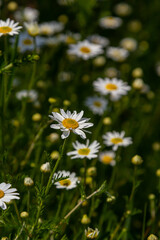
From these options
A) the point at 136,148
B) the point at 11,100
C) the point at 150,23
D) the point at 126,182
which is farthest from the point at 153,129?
the point at 150,23

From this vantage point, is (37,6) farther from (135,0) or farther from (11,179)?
(11,179)

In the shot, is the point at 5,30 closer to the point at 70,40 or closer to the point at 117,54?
the point at 70,40

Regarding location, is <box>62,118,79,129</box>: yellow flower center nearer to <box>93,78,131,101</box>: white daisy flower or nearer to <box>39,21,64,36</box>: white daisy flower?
<box>93,78,131,101</box>: white daisy flower

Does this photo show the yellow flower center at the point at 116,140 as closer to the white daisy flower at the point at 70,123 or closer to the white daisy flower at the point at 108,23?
the white daisy flower at the point at 70,123

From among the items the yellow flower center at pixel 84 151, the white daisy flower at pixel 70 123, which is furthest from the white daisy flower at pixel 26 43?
the white daisy flower at pixel 70 123

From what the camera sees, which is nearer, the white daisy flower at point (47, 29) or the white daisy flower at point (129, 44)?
the white daisy flower at point (47, 29)

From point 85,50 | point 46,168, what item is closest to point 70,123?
point 46,168
